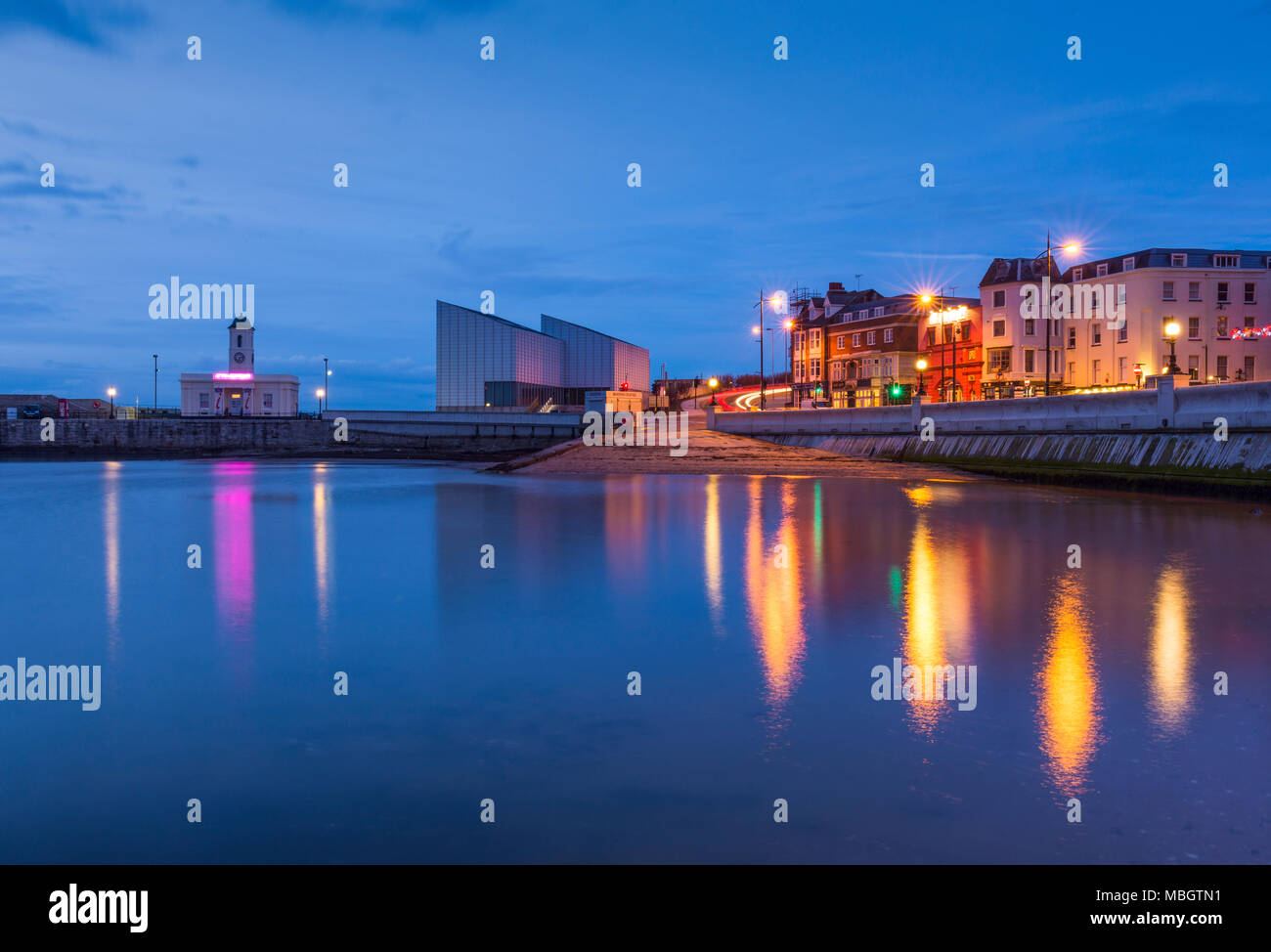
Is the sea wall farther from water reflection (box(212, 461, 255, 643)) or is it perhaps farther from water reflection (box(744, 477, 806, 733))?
water reflection (box(744, 477, 806, 733))

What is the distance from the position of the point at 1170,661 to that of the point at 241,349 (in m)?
104

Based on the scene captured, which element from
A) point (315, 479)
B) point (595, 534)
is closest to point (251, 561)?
point (595, 534)

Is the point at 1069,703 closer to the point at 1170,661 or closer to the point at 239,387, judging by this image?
the point at 1170,661

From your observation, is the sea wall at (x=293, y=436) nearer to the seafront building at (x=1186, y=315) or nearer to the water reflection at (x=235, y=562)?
the seafront building at (x=1186, y=315)

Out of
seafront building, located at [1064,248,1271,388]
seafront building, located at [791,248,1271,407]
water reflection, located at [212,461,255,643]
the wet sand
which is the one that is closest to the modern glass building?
seafront building, located at [791,248,1271,407]

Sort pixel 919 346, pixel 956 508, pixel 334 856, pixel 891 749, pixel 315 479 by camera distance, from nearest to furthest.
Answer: pixel 334 856 < pixel 891 749 < pixel 956 508 < pixel 315 479 < pixel 919 346

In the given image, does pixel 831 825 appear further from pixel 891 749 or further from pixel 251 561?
pixel 251 561

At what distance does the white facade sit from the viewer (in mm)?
98625

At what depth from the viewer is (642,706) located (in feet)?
27.8

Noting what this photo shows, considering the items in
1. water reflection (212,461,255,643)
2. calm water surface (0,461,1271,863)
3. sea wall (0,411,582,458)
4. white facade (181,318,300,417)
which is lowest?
calm water surface (0,461,1271,863)

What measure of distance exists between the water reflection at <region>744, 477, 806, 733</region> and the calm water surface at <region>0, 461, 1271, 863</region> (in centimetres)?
7

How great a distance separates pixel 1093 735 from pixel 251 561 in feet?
51.4

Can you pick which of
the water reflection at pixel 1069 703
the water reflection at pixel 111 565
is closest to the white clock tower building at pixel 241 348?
the water reflection at pixel 111 565

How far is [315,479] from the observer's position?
47.5 meters
